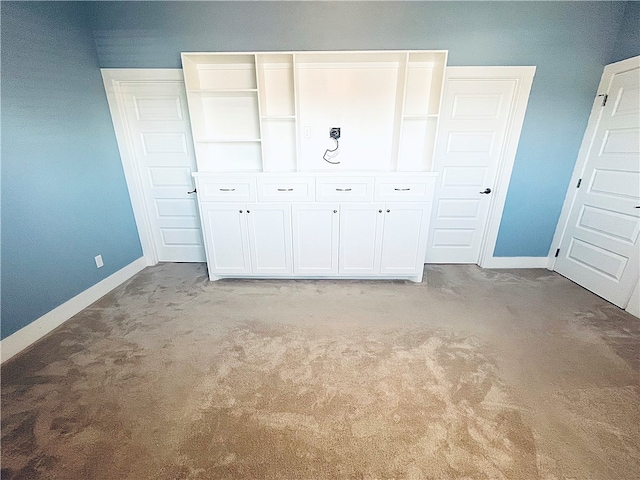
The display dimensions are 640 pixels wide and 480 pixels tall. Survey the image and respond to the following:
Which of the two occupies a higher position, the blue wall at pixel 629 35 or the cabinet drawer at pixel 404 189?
the blue wall at pixel 629 35

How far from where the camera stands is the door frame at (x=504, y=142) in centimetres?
262

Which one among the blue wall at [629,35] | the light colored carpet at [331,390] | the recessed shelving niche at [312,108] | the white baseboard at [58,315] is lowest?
the light colored carpet at [331,390]

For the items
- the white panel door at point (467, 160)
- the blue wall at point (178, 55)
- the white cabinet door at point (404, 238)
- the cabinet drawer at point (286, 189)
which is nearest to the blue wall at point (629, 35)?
the blue wall at point (178, 55)

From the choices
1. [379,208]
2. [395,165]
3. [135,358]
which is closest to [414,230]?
[379,208]

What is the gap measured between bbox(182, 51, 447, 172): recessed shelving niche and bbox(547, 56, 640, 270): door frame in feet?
5.05

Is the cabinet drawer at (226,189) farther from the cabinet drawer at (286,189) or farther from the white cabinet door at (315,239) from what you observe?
the white cabinet door at (315,239)

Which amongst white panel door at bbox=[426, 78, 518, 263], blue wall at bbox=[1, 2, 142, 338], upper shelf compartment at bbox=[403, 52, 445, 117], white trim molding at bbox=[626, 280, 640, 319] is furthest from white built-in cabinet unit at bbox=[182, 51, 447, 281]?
white trim molding at bbox=[626, 280, 640, 319]

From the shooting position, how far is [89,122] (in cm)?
255

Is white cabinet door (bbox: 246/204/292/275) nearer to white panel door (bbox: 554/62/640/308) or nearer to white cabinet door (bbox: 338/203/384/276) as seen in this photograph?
white cabinet door (bbox: 338/203/384/276)

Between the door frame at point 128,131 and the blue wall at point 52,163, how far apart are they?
70 millimetres

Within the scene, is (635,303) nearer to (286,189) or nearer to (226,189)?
(286,189)

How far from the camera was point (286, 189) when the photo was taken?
2.62 m

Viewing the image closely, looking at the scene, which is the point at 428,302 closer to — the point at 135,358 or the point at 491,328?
the point at 491,328

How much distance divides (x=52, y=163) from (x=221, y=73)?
5.31 feet
